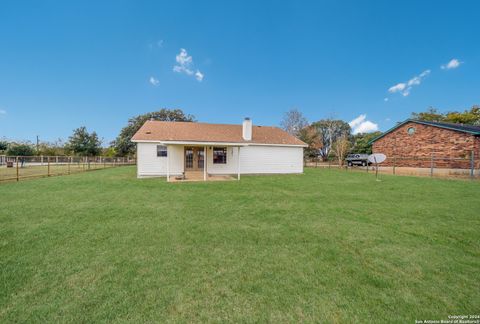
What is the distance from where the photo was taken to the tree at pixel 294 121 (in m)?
35.1

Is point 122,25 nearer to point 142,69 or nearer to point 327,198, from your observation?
point 142,69

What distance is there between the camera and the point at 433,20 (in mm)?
17188

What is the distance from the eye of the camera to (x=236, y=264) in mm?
2754

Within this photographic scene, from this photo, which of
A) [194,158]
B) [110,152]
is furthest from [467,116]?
[110,152]

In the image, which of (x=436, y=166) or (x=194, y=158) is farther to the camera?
(x=436, y=166)

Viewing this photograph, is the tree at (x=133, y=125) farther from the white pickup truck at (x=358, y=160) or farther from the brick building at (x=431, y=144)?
the brick building at (x=431, y=144)

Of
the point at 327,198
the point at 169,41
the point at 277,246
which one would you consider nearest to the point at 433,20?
the point at 327,198

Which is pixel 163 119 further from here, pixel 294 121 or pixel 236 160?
pixel 236 160

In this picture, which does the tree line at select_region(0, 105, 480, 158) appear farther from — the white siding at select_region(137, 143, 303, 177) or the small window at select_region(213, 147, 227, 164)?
the small window at select_region(213, 147, 227, 164)

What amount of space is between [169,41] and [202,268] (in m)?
20.7

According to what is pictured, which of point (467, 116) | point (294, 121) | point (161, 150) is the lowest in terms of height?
point (161, 150)

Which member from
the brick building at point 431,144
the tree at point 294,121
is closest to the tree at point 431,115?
the tree at point 294,121

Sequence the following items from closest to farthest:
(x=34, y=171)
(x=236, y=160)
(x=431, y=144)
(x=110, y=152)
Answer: (x=236, y=160)
(x=34, y=171)
(x=431, y=144)
(x=110, y=152)

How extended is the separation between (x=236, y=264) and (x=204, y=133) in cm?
1317
